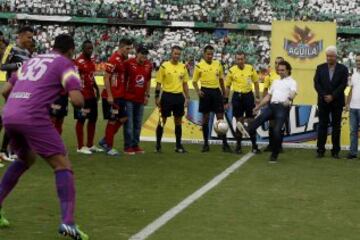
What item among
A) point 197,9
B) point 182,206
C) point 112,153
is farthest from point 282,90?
point 197,9

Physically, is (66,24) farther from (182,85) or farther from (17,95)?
(17,95)

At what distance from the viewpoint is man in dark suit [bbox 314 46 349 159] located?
512 inches

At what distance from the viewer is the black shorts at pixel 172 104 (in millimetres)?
13367

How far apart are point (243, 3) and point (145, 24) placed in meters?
6.96

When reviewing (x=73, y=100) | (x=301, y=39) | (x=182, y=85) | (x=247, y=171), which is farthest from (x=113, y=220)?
(x=301, y=39)

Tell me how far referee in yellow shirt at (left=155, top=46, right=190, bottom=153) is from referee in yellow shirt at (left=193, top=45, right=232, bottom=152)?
0.54 meters

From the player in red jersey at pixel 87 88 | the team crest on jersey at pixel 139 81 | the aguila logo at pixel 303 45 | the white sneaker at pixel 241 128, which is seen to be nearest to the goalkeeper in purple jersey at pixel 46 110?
the player in red jersey at pixel 87 88

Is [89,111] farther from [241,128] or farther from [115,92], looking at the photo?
[241,128]

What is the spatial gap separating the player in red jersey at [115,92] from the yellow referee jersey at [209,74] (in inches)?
68.5

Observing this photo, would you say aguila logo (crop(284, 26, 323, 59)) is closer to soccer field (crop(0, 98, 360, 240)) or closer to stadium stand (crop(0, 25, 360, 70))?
soccer field (crop(0, 98, 360, 240))

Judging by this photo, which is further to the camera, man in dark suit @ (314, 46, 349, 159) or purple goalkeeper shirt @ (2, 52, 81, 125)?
man in dark suit @ (314, 46, 349, 159)

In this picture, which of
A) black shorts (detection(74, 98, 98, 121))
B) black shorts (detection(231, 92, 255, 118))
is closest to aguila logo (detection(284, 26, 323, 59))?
black shorts (detection(231, 92, 255, 118))

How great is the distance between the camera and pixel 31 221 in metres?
7.37

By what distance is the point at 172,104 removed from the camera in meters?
13.4
